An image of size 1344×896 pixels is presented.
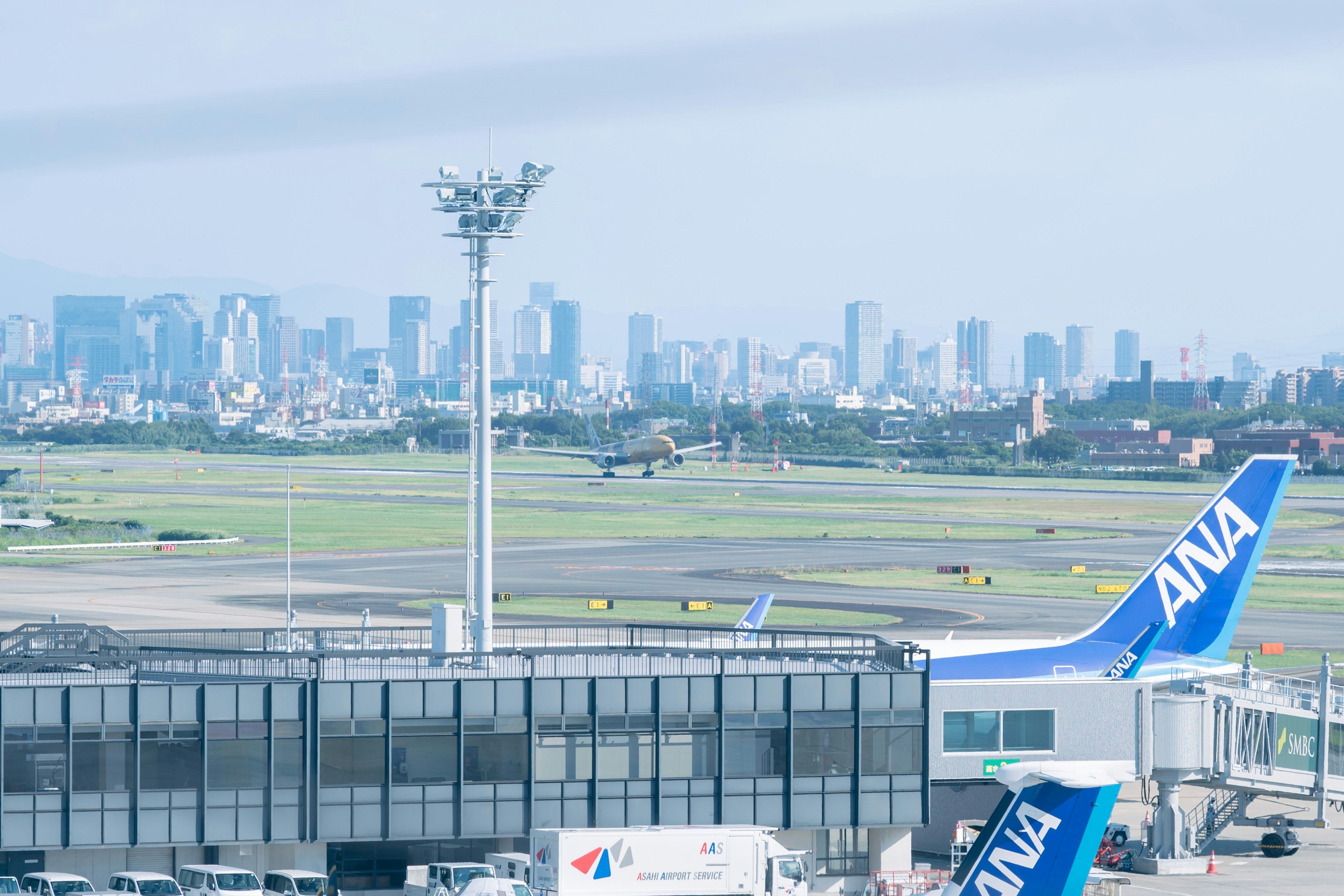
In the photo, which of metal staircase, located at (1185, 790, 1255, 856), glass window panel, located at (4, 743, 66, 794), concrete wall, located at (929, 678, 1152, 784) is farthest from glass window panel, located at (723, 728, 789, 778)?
glass window panel, located at (4, 743, 66, 794)

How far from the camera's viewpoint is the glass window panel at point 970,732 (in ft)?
152

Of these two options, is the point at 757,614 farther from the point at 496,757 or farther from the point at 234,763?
the point at 234,763

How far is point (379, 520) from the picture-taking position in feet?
585

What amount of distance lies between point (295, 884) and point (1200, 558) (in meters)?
28.2

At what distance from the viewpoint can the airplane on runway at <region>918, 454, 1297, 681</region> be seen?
50.4 m

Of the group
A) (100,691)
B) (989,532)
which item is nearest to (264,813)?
(100,691)

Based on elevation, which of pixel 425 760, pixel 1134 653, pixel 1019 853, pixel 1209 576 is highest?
pixel 1209 576

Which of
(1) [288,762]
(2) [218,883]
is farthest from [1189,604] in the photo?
(2) [218,883]

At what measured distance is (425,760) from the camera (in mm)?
41250

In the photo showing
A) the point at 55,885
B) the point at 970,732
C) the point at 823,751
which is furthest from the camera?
the point at 970,732

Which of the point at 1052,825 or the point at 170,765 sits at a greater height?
the point at 1052,825

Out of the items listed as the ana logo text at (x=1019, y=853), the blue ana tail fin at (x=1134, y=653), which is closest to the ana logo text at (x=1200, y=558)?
the blue ana tail fin at (x=1134, y=653)

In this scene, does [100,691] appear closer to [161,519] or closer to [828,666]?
[828,666]

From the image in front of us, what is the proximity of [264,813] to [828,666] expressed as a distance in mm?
14447
